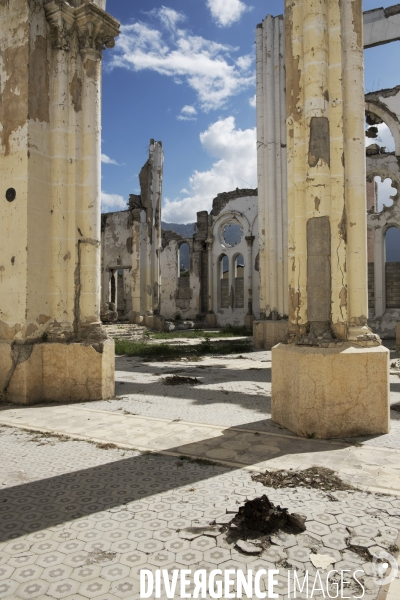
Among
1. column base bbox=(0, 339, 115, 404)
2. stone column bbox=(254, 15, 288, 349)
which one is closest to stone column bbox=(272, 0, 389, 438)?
column base bbox=(0, 339, 115, 404)

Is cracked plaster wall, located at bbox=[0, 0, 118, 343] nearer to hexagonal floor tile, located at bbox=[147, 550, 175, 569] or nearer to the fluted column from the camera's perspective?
hexagonal floor tile, located at bbox=[147, 550, 175, 569]

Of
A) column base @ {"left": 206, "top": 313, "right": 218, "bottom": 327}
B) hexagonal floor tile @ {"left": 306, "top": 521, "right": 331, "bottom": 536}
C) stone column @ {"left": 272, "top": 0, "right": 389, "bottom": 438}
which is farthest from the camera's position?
column base @ {"left": 206, "top": 313, "right": 218, "bottom": 327}

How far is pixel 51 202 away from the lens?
22.1ft

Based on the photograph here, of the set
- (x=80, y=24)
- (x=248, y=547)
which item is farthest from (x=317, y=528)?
(x=80, y=24)

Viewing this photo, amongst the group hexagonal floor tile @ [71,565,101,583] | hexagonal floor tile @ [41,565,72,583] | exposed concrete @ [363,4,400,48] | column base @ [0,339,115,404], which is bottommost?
hexagonal floor tile @ [41,565,72,583]

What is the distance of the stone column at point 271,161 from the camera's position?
48.5 ft

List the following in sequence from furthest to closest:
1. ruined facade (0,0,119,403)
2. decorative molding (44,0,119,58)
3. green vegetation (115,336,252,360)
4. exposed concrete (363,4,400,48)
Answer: exposed concrete (363,4,400,48), green vegetation (115,336,252,360), decorative molding (44,0,119,58), ruined facade (0,0,119,403)

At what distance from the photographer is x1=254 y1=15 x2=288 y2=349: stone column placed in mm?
14797

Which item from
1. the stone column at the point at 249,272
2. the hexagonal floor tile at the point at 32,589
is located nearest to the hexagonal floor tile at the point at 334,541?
the hexagonal floor tile at the point at 32,589

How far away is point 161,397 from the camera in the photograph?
6.74 metres

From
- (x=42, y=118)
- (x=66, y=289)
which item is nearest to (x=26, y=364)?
A: (x=66, y=289)

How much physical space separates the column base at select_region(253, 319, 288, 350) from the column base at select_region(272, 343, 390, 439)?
945cm

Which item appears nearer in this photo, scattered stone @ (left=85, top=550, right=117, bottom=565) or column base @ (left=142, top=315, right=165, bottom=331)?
scattered stone @ (left=85, top=550, right=117, bottom=565)

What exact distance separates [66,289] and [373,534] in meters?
5.38
